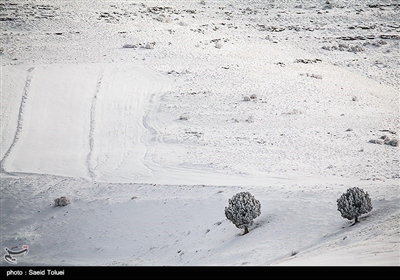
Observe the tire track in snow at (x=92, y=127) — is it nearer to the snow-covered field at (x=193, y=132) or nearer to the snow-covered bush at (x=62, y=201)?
the snow-covered field at (x=193, y=132)

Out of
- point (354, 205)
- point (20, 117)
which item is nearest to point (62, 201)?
point (20, 117)

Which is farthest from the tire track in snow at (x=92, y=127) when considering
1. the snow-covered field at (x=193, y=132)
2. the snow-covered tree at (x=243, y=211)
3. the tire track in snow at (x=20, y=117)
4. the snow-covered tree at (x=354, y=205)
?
the snow-covered tree at (x=354, y=205)

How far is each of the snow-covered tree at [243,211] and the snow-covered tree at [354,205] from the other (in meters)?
2.48

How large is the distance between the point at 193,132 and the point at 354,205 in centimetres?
1161

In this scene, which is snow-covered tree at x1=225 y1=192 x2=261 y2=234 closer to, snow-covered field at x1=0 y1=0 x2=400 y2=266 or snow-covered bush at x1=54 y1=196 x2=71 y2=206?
snow-covered field at x1=0 y1=0 x2=400 y2=266

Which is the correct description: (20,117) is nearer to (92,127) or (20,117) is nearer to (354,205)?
(92,127)

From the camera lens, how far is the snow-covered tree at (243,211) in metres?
13.9

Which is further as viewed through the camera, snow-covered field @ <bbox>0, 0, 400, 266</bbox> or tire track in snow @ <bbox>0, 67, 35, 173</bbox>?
tire track in snow @ <bbox>0, 67, 35, 173</bbox>

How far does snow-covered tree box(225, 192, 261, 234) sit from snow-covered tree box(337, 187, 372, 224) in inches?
97.5

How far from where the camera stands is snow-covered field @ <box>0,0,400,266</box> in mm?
14719

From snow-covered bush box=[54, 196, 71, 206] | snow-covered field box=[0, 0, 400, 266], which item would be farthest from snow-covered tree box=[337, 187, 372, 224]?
snow-covered bush box=[54, 196, 71, 206]

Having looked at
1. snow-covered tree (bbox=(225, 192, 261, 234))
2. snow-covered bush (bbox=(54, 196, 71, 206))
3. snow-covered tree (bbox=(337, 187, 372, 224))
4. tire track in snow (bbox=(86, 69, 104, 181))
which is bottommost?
snow-covered bush (bbox=(54, 196, 71, 206))

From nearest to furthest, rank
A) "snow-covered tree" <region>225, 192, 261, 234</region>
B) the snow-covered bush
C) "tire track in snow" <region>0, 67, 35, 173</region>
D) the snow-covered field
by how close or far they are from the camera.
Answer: "snow-covered tree" <region>225, 192, 261, 234</region> < the snow-covered field < the snow-covered bush < "tire track in snow" <region>0, 67, 35, 173</region>
